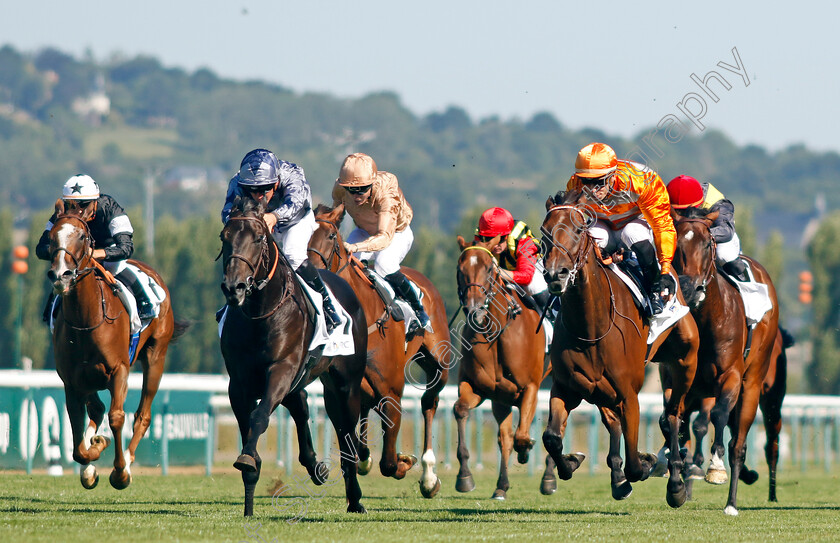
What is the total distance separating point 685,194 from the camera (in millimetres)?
9484

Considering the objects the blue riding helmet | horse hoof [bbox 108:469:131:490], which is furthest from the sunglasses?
horse hoof [bbox 108:469:131:490]

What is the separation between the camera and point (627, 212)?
8781mm

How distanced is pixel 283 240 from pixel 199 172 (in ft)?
471

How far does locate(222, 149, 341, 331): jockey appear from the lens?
7809mm

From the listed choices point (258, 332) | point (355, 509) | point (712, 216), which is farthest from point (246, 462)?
point (712, 216)

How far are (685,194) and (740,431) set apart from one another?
1749 millimetres

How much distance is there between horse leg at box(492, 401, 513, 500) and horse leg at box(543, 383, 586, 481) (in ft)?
9.06

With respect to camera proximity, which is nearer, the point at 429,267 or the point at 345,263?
the point at 345,263

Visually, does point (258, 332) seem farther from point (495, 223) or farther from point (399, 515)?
point (495, 223)

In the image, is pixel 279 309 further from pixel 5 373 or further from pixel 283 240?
pixel 5 373

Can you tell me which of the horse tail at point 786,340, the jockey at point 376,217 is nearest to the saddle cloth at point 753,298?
the horse tail at point 786,340

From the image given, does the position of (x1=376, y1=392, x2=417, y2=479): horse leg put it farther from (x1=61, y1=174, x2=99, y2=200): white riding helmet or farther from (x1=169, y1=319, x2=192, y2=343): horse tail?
(x1=61, y1=174, x2=99, y2=200): white riding helmet

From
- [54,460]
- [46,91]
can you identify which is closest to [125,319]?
[54,460]

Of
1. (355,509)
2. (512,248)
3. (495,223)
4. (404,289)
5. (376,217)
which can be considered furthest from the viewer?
(512,248)
